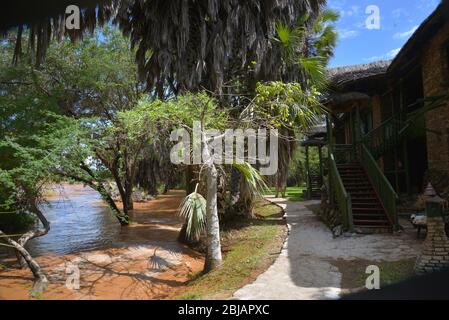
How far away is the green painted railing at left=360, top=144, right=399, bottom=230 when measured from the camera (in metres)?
8.72

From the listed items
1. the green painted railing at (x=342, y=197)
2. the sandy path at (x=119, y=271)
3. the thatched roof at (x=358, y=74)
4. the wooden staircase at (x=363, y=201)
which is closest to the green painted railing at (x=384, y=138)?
the wooden staircase at (x=363, y=201)

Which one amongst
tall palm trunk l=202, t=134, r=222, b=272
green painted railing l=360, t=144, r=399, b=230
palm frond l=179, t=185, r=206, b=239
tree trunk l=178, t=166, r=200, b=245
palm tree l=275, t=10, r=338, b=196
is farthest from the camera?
palm tree l=275, t=10, r=338, b=196

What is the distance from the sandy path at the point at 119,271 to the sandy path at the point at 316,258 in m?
2.42

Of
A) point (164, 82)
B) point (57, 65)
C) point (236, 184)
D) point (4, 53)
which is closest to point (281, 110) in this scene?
point (164, 82)

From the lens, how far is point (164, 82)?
10672 millimetres

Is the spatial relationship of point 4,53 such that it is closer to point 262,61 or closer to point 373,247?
point 262,61

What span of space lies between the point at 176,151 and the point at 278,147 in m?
4.72

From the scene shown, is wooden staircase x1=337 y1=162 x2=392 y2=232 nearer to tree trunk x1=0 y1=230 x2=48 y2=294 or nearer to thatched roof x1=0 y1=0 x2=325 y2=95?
thatched roof x1=0 y1=0 x2=325 y2=95

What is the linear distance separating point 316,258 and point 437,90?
6506mm

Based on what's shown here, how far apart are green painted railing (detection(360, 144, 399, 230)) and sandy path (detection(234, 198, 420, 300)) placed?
678 mm

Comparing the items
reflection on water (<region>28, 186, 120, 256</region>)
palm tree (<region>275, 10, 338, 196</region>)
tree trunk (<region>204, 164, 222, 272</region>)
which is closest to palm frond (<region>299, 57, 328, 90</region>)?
palm tree (<region>275, 10, 338, 196</region>)

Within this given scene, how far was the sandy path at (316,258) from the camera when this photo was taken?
508 centimetres

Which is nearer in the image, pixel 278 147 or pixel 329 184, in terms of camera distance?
pixel 329 184

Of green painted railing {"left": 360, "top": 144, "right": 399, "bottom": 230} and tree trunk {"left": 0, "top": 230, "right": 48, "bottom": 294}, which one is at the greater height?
green painted railing {"left": 360, "top": 144, "right": 399, "bottom": 230}
